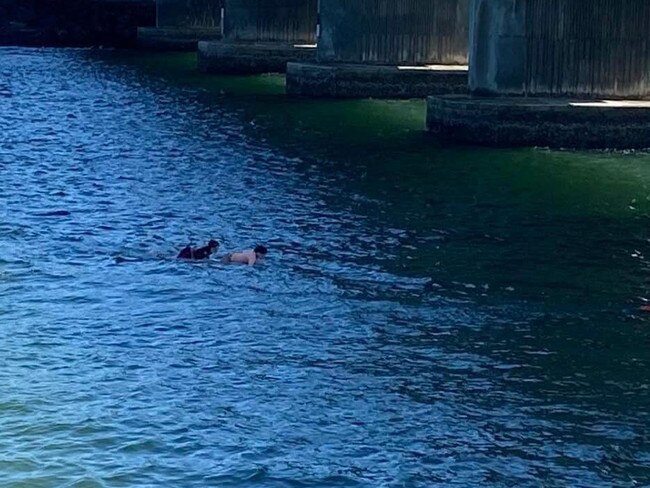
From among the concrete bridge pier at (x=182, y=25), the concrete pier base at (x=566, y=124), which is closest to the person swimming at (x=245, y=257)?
the concrete pier base at (x=566, y=124)

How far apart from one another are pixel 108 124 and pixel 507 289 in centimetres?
2635

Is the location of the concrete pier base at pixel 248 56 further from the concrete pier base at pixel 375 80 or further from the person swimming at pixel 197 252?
the person swimming at pixel 197 252

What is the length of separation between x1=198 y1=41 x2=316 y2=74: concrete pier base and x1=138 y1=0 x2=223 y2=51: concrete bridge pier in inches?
678

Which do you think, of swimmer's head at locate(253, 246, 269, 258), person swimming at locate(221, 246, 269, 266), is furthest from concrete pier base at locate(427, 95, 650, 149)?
person swimming at locate(221, 246, 269, 266)

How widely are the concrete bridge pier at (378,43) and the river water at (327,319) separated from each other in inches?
516

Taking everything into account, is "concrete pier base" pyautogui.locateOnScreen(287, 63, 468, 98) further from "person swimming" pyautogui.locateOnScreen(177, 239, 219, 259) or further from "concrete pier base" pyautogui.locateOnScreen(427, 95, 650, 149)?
"person swimming" pyautogui.locateOnScreen(177, 239, 219, 259)

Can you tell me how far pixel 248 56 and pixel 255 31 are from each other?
290cm

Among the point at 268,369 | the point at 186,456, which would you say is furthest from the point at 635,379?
the point at 186,456

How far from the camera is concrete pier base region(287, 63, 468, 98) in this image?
51531mm

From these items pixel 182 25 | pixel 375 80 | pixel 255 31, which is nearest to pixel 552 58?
pixel 375 80

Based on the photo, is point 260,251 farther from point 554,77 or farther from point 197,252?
point 554,77

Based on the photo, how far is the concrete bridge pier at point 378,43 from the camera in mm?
52844

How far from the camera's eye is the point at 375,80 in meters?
52.1

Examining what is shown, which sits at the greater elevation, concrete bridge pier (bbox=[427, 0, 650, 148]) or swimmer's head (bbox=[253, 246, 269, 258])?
concrete bridge pier (bbox=[427, 0, 650, 148])
